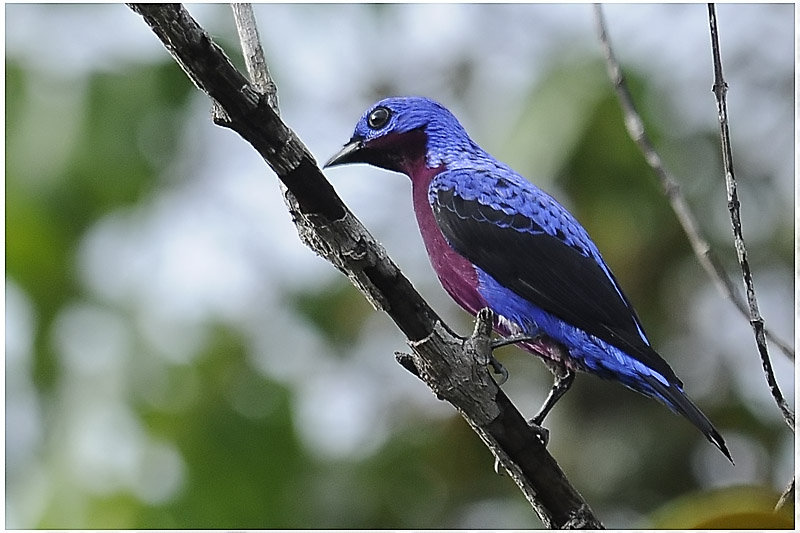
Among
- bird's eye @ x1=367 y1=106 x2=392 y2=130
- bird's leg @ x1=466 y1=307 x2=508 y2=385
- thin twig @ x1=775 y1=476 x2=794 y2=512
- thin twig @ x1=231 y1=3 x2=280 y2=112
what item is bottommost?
thin twig @ x1=775 y1=476 x2=794 y2=512

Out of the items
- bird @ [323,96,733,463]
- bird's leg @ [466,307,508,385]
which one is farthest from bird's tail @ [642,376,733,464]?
bird's leg @ [466,307,508,385]

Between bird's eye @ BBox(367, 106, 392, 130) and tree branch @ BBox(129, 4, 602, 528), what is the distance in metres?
0.77

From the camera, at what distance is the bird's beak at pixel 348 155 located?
10.0 feet

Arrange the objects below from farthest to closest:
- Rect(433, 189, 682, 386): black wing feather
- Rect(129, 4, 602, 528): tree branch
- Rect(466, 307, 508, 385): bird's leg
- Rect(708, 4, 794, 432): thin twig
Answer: Rect(433, 189, 682, 386): black wing feather, Rect(466, 307, 508, 385): bird's leg, Rect(708, 4, 794, 432): thin twig, Rect(129, 4, 602, 528): tree branch

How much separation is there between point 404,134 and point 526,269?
581 millimetres

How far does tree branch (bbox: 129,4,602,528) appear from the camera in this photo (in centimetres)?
208

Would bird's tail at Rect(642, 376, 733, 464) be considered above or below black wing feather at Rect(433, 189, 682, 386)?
below

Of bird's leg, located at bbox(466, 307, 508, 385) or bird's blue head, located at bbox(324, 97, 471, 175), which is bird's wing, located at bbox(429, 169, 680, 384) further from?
bird's leg, located at bbox(466, 307, 508, 385)

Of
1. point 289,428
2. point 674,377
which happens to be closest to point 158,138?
point 289,428

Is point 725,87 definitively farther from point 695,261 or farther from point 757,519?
point 695,261

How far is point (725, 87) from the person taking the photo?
2459mm

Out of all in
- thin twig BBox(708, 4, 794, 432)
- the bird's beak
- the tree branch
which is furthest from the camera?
the bird's beak

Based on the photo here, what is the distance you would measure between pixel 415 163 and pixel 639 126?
2.78ft

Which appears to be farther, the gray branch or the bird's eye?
the bird's eye
